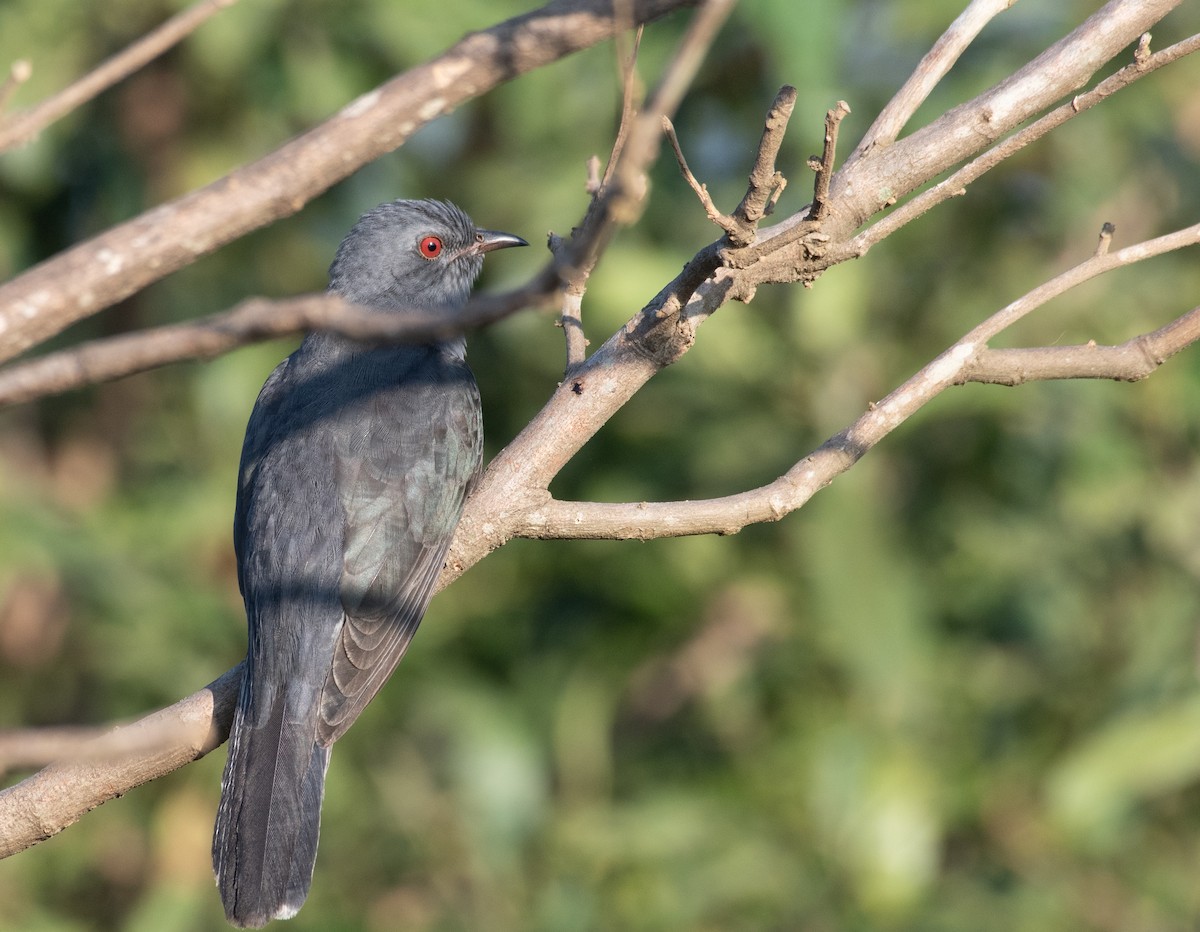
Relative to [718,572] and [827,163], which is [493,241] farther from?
[827,163]

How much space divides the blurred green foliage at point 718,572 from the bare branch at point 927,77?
2302 mm

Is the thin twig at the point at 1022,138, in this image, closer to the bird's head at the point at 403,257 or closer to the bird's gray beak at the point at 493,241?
the bird's head at the point at 403,257

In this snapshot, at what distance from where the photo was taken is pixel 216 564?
6832 millimetres

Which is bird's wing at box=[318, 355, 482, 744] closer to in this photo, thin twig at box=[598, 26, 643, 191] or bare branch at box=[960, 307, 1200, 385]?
thin twig at box=[598, 26, 643, 191]

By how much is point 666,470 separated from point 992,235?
76.0 inches

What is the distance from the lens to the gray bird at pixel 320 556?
3967 mm

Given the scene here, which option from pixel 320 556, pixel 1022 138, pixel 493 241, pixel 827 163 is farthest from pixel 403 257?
pixel 827 163

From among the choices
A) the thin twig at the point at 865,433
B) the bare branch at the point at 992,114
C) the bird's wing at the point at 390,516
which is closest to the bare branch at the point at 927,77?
the bare branch at the point at 992,114

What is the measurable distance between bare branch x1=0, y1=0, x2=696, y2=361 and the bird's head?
3460 mm

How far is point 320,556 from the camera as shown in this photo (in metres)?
4.43

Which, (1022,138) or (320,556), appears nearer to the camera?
(1022,138)

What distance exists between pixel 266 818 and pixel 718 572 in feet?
9.86

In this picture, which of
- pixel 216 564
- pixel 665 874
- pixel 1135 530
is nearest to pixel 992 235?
pixel 1135 530

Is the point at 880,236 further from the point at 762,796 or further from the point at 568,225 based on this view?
the point at 762,796
